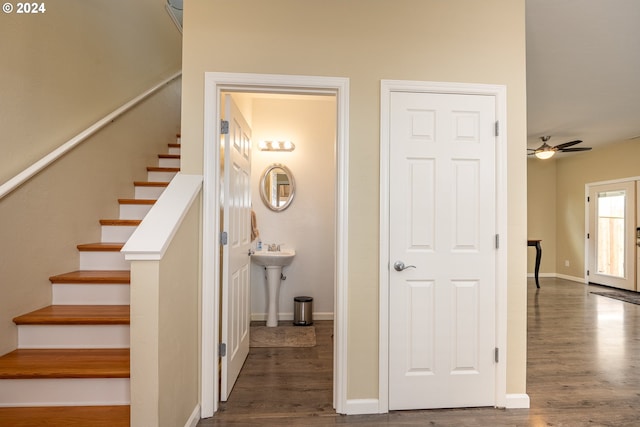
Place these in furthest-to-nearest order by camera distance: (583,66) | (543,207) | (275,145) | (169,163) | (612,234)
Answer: (543,207) → (612,234) → (275,145) → (169,163) → (583,66)

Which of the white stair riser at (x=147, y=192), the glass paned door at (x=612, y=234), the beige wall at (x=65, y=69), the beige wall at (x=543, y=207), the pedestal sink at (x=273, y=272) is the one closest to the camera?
the beige wall at (x=65, y=69)

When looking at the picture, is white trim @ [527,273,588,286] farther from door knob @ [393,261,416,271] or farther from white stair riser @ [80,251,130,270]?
white stair riser @ [80,251,130,270]

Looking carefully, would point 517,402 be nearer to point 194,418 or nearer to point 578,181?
point 194,418

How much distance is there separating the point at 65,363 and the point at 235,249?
1163 millimetres

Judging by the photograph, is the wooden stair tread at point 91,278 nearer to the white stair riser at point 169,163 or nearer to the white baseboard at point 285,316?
the white stair riser at point 169,163

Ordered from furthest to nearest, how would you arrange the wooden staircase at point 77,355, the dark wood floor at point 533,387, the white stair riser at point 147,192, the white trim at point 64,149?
1. the white stair riser at point 147,192
2. the dark wood floor at point 533,387
3. the white trim at point 64,149
4. the wooden staircase at point 77,355

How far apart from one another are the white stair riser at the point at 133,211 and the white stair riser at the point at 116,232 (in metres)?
0.27

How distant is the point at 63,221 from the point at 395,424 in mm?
2570

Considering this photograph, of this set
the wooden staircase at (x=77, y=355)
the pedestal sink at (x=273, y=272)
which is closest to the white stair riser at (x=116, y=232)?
the wooden staircase at (x=77, y=355)

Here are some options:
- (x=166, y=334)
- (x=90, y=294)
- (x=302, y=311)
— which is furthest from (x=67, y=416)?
(x=302, y=311)

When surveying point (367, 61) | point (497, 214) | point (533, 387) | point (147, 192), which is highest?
point (367, 61)

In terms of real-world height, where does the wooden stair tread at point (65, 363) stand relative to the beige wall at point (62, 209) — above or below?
below

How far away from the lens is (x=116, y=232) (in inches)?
107

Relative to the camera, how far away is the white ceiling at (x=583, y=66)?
99.0 inches
